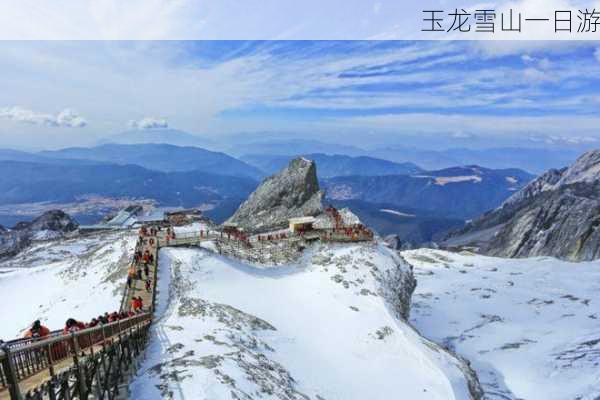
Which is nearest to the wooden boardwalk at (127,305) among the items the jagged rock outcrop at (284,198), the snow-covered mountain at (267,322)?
the snow-covered mountain at (267,322)

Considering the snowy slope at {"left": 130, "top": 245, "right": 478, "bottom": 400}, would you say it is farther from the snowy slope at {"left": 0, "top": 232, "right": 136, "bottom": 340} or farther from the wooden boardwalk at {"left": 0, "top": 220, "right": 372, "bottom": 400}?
the snowy slope at {"left": 0, "top": 232, "right": 136, "bottom": 340}

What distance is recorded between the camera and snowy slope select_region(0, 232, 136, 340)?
32875 millimetres

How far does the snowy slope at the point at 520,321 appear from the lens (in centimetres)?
3931

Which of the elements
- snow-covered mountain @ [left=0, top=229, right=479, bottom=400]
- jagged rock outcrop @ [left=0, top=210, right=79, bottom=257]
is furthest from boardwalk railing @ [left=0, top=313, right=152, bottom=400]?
jagged rock outcrop @ [left=0, top=210, right=79, bottom=257]

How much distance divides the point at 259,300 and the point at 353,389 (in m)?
12.6

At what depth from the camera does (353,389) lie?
25.7 m

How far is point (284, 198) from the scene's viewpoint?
89.2 meters

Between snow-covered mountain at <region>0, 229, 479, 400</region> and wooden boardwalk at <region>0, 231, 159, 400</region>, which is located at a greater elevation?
wooden boardwalk at <region>0, 231, 159, 400</region>

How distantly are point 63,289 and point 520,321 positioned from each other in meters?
56.2

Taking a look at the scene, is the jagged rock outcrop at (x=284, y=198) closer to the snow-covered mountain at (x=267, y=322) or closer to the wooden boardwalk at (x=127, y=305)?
the snow-covered mountain at (x=267, y=322)

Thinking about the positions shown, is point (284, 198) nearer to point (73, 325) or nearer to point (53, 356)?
point (73, 325)

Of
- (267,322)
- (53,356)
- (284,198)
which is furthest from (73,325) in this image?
(284,198)

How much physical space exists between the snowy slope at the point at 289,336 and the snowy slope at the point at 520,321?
12818 millimetres

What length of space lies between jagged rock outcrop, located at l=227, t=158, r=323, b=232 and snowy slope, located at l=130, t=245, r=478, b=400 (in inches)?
1515
